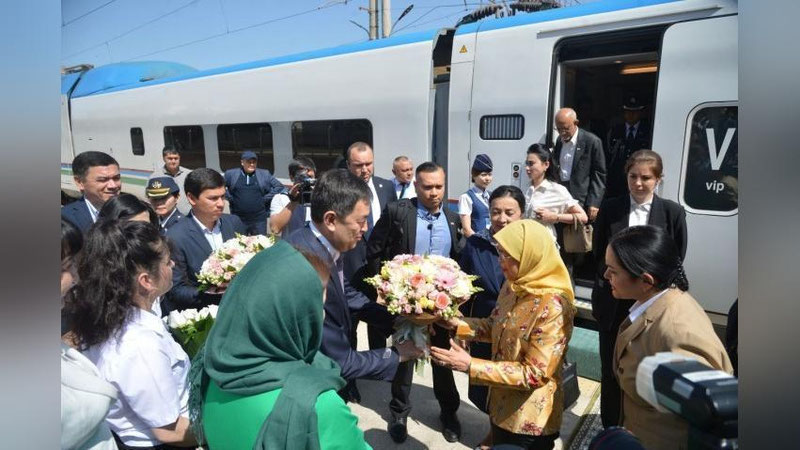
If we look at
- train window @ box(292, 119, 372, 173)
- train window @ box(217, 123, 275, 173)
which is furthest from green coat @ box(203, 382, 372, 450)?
train window @ box(217, 123, 275, 173)

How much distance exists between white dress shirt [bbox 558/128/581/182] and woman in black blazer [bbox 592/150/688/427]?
4.55 feet

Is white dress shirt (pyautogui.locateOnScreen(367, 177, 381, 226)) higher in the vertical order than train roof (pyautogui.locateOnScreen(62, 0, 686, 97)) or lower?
lower

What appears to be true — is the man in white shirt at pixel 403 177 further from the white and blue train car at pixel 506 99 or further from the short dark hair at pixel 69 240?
the short dark hair at pixel 69 240

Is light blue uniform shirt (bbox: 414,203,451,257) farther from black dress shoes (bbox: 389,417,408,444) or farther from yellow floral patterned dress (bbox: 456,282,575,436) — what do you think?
yellow floral patterned dress (bbox: 456,282,575,436)

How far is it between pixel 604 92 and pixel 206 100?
6065 mm

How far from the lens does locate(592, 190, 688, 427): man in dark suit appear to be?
9.91ft

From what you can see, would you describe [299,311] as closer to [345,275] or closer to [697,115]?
[345,275]

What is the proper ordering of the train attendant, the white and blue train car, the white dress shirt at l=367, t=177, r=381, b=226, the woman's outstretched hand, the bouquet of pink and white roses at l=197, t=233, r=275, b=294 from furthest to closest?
the train attendant < the white dress shirt at l=367, t=177, r=381, b=226 < the white and blue train car < the bouquet of pink and white roses at l=197, t=233, r=275, b=294 < the woman's outstretched hand

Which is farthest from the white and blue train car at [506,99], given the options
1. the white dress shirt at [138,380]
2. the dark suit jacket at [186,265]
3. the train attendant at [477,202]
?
the white dress shirt at [138,380]

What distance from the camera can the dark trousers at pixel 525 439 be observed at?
220 cm

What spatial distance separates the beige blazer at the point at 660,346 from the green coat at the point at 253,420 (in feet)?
2.67

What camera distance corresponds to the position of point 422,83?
5.42m

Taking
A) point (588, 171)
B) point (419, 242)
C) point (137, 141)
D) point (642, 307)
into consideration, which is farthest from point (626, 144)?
point (137, 141)
